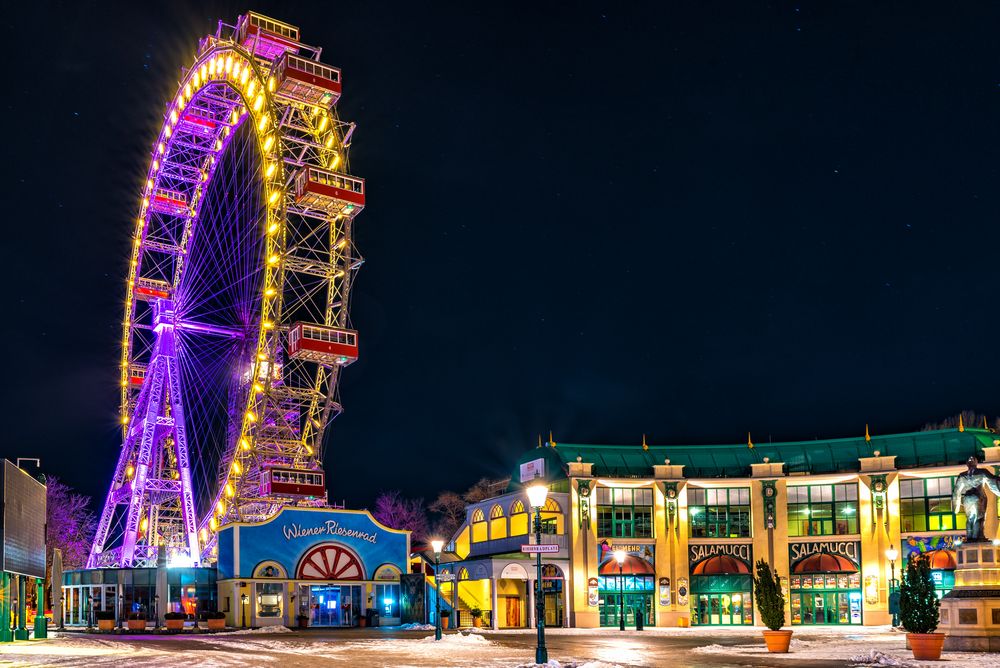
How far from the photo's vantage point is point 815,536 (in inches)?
2532

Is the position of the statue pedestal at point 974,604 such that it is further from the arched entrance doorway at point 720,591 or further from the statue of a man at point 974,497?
the arched entrance doorway at point 720,591

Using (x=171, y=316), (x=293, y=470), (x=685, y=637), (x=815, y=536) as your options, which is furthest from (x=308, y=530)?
(x=815, y=536)

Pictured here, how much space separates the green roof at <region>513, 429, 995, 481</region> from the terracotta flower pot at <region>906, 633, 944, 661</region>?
36.0 meters

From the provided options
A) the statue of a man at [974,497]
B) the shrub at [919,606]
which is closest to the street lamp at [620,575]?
the statue of a man at [974,497]

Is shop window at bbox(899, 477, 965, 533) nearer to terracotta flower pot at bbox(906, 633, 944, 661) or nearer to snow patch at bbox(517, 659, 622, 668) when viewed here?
terracotta flower pot at bbox(906, 633, 944, 661)

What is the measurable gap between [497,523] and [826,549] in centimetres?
1901

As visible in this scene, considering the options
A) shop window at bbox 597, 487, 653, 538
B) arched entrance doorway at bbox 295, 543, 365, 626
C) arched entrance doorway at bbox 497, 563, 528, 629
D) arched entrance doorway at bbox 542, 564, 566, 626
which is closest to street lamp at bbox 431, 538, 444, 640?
arched entrance doorway at bbox 295, 543, 365, 626

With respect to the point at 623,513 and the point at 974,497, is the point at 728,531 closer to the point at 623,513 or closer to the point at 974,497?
the point at 623,513

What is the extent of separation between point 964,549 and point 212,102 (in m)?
45.0

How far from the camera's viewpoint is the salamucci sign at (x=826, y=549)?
63125 millimetres

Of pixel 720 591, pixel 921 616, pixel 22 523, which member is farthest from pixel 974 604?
pixel 22 523

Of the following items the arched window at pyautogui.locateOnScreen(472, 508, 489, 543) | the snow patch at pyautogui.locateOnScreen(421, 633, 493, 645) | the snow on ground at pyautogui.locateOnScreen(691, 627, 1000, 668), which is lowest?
the snow patch at pyautogui.locateOnScreen(421, 633, 493, 645)

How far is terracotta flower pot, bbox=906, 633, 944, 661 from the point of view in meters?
28.8

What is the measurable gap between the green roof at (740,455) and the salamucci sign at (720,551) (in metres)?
3.98
